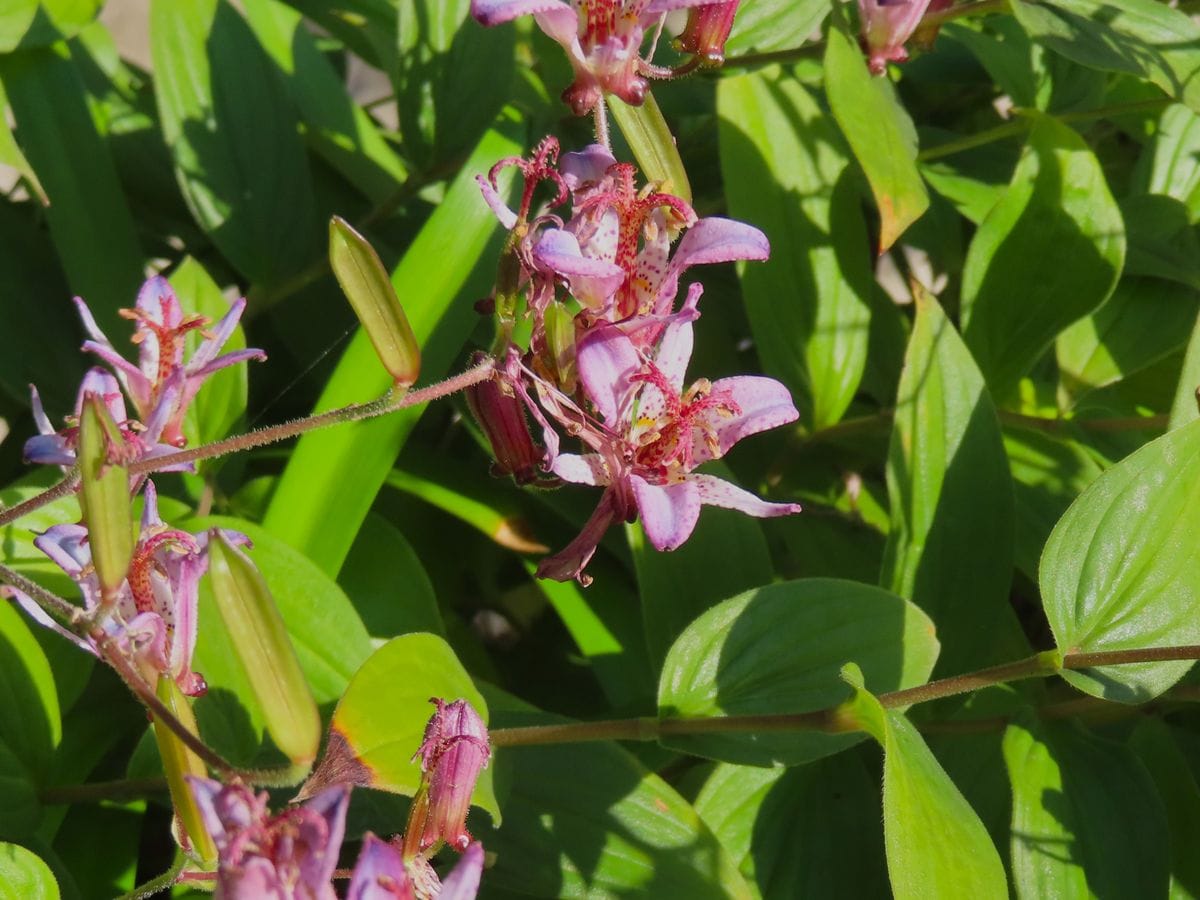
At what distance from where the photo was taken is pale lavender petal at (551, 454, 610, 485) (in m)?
0.46

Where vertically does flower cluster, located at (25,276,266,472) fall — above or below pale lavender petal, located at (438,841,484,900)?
above

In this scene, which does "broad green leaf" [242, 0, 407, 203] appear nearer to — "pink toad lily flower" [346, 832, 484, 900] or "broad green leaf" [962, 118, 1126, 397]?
"broad green leaf" [962, 118, 1126, 397]

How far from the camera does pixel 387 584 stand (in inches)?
26.0

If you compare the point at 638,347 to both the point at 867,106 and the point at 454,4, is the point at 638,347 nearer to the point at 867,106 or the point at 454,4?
the point at 867,106

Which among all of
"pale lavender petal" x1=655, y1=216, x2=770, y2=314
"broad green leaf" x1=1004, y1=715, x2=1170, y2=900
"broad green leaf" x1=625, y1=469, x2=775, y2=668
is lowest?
"broad green leaf" x1=1004, y1=715, x2=1170, y2=900

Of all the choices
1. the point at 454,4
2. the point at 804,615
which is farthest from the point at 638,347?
the point at 454,4

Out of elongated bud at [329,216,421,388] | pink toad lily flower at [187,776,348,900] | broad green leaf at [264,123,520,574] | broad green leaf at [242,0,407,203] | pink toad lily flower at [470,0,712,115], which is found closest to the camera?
pink toad lily flower at [187,776,348,900]

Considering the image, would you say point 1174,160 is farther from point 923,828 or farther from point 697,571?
point 923,828

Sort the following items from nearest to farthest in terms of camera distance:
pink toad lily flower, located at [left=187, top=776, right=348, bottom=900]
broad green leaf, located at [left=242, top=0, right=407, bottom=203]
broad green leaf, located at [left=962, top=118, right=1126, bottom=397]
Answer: pink toad lily flower, located at [left=187, top=776, right=348, bottom=900] → broad green leaf, located at [left=962, top=118, right=1126, bottom=397] → broad green leaf, located at [left=242, top=0, right=407, bottom=203]

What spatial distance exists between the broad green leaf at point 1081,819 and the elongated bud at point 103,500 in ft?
1.29

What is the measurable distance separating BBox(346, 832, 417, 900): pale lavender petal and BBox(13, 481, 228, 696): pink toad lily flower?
0.54ft

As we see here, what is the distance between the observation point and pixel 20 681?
0.56m

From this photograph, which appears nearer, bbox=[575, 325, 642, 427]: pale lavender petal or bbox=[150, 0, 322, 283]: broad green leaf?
bbox=[575, 325, 642, 427]: pale lavender petal

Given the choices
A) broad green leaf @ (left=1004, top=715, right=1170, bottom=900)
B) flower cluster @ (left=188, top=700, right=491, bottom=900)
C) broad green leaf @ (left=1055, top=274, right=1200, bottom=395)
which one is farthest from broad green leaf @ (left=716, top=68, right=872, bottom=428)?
flower cluster @ (left=188, top=700, right=491, bottom=900)
